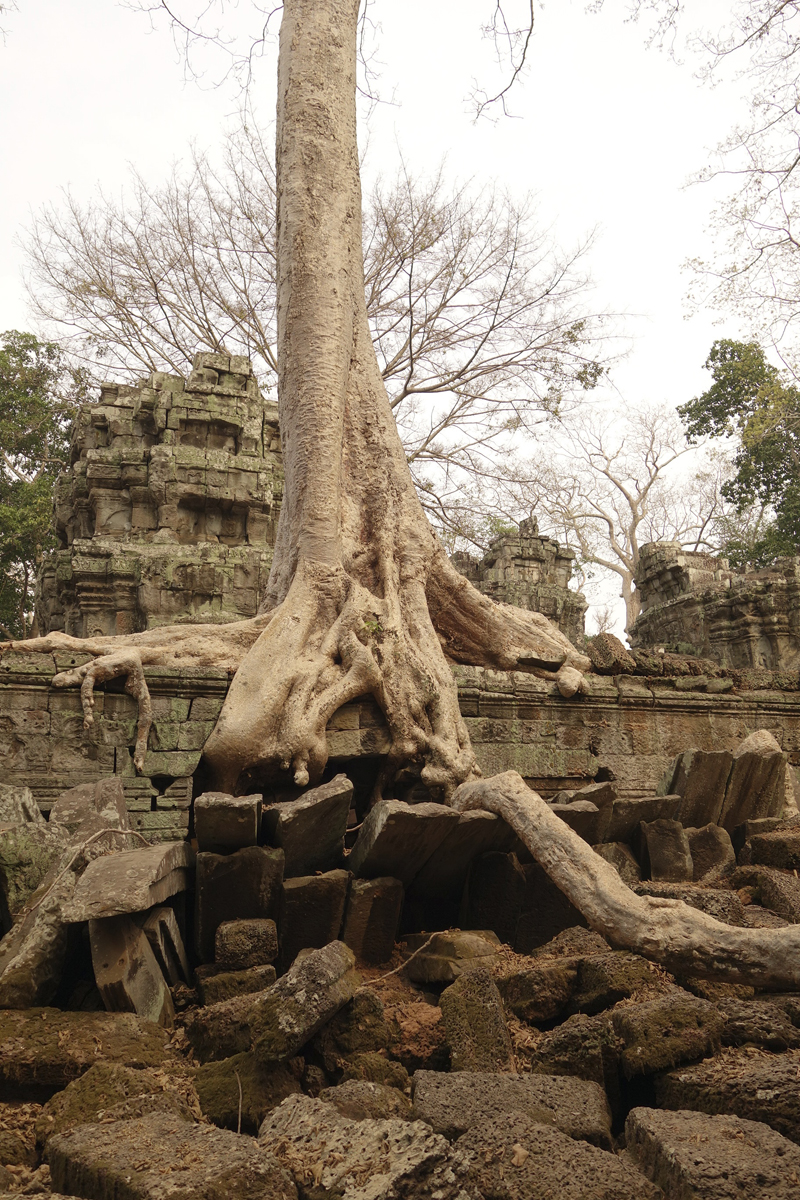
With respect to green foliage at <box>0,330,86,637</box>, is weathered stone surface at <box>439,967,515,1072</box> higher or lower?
lower

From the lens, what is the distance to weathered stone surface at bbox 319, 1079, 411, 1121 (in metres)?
1.98

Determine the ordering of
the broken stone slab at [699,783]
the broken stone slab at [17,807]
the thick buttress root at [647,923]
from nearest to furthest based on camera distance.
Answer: the thick buttress root at [647,923]
the broken stone slab at [17,807]
the broken stone slab at [699,783]

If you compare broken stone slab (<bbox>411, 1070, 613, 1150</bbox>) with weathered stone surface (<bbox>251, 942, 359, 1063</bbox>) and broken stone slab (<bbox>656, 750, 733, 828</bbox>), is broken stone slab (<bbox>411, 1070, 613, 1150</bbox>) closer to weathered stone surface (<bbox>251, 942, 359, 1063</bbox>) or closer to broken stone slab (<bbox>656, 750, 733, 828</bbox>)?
weathered stone surface (<bbox>251, 942, 359, 1063</bbox>)

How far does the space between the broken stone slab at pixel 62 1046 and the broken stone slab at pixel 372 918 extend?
0.78m

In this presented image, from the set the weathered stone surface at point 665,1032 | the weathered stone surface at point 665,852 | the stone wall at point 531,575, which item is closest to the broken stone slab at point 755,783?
the weathered stone surface at point 665,852

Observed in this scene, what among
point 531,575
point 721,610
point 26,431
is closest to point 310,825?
point 721,610

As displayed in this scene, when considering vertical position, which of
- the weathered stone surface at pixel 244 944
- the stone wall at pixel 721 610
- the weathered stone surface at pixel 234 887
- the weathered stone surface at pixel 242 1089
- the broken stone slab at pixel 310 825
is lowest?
the weathered stone surface at pixel 242 1089

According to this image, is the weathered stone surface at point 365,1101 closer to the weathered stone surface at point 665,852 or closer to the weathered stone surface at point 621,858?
the weathered stone surface at point 621,858

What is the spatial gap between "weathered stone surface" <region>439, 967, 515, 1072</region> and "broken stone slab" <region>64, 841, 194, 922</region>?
2.95 ft

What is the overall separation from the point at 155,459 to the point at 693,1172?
357 inches

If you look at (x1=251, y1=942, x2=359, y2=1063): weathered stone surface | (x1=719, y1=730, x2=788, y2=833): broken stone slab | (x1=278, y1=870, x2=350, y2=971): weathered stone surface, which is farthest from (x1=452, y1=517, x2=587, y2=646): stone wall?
(x1=251, y1=942, x2=359, y2=1063): weathered stone surface

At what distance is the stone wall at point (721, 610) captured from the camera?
428 inches

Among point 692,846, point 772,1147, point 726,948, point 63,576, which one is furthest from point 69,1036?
point 63,576

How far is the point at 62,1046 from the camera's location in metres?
2.18
